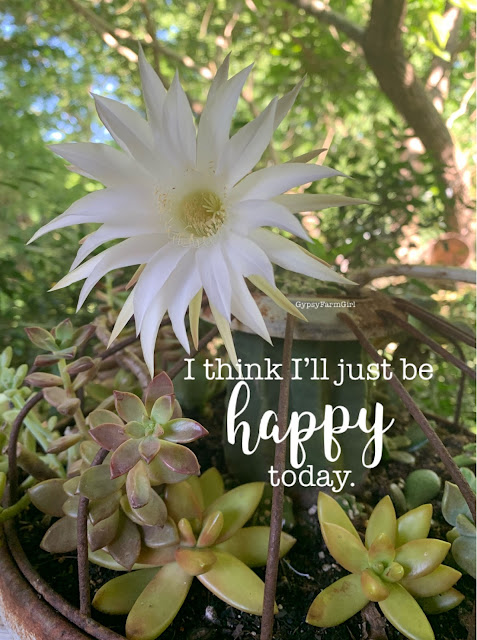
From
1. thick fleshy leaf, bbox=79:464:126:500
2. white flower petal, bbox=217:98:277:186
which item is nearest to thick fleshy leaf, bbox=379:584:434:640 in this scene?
thick fleshy leaf, bbox=79:464:126:500

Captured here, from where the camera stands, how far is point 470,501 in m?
0.32

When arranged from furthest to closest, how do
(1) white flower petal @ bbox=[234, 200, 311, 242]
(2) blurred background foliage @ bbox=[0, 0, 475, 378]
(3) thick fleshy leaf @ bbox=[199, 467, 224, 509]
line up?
(2) blurred background foliage @ bbox=[0, 0, 475, 378], (3) thick fleshy leaf @ bbox=[199, 467, 224, 509], (1) white flower petal @ bbox=[234, 200, 311, 242]

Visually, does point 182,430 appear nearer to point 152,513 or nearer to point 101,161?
point 152,513

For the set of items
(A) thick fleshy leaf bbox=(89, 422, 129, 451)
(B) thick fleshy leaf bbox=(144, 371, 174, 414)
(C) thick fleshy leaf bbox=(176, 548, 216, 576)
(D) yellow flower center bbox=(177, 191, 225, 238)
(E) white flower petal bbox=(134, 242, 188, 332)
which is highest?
(D) yellow flower center bbox=(177, 191, 225, 238)

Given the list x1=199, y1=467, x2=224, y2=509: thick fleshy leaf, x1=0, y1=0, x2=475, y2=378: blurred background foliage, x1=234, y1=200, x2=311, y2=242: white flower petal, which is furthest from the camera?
x1=0, y1=0, x2=475, y2=378: blurred background foliage

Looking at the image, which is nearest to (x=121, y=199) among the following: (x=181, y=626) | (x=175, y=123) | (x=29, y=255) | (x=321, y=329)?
(x=175, y=123)

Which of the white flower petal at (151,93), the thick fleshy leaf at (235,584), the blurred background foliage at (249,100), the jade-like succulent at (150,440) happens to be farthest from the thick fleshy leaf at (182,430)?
the blurred background foliage at (249,100)

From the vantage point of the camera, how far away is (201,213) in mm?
345

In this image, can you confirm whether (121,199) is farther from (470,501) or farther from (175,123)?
(470,501)

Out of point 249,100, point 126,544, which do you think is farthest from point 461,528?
point 249,100

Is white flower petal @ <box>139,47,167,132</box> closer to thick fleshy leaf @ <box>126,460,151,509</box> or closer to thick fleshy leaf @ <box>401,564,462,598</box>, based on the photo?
thick fleshy leaf @ <box>126,460,151,509</box>

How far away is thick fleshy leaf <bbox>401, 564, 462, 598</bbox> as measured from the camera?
0.34m

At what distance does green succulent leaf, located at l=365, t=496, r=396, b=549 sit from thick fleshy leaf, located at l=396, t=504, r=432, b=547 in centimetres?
1

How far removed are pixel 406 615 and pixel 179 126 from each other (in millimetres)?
387
